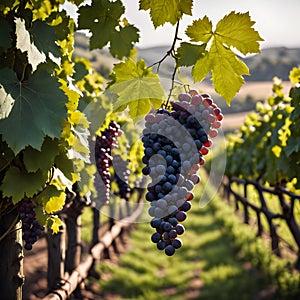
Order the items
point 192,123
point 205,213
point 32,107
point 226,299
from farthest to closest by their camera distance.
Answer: point 205,213, point 226,299, point 192,123, point 32,107

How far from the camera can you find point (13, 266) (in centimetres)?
242

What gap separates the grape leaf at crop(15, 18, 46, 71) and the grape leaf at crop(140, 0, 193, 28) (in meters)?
0.41

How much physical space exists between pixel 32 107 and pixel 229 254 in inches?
293

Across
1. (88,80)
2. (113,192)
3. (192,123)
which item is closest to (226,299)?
(113,192)

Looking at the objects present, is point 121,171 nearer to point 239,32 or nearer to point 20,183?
point 20,183

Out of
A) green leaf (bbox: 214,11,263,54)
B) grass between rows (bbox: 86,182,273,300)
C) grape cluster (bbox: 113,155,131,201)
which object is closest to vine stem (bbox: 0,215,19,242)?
green leaf (bbox: 214,11,263,54)

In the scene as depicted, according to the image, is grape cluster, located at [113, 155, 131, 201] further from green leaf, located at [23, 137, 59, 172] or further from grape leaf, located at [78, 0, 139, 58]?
green leaf, located at [23, 137, 59, 172]

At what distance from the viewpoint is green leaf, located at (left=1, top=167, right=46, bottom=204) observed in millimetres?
2025

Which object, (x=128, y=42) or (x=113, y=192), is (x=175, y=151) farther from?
(x=113, y=192)

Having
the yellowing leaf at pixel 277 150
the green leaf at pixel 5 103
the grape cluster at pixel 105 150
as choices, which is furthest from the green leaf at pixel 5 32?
the yellowing leaf at pixel 277 150

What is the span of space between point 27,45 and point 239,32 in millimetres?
752

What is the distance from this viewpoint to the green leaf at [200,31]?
184 centimetres

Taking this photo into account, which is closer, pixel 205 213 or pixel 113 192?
pixel 113 192

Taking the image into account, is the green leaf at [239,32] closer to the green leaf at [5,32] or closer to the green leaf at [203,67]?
the green leaf at [203,67]
